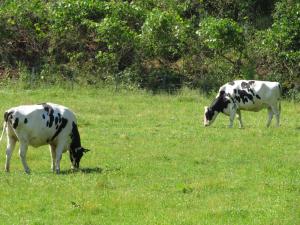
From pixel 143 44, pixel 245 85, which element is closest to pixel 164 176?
pixel 245 85

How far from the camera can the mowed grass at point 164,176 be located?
555 inches

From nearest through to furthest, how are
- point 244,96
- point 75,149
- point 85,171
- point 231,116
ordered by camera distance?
1. point 85,171
2. point 75,149
3. point 231,116
4. point 244,96

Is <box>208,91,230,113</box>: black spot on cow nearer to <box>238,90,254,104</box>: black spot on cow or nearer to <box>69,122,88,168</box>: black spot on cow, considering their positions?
<box>238,90,254,104</box>: black spot on cow

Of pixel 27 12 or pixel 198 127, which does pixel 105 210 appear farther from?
pixel 27 12

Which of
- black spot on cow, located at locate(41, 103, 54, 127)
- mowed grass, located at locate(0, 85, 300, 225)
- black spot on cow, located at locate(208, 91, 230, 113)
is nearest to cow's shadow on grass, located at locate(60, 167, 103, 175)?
mowed grass, located at locate(0, 85, 300, 225)

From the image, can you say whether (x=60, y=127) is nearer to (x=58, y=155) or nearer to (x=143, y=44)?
(x=58, y=155)

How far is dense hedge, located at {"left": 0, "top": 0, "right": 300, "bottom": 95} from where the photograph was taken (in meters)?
38.6

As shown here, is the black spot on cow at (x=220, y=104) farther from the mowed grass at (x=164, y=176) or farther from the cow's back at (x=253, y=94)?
the mowed grass at (x=164, y=176)

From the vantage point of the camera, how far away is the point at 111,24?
39156mm

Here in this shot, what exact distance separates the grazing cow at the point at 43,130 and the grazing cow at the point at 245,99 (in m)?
9.63

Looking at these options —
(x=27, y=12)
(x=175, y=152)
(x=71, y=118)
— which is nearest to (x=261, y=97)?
(x=175, y=152)

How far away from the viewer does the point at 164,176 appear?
1795cm

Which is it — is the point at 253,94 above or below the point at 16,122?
above

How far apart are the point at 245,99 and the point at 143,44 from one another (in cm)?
1257
